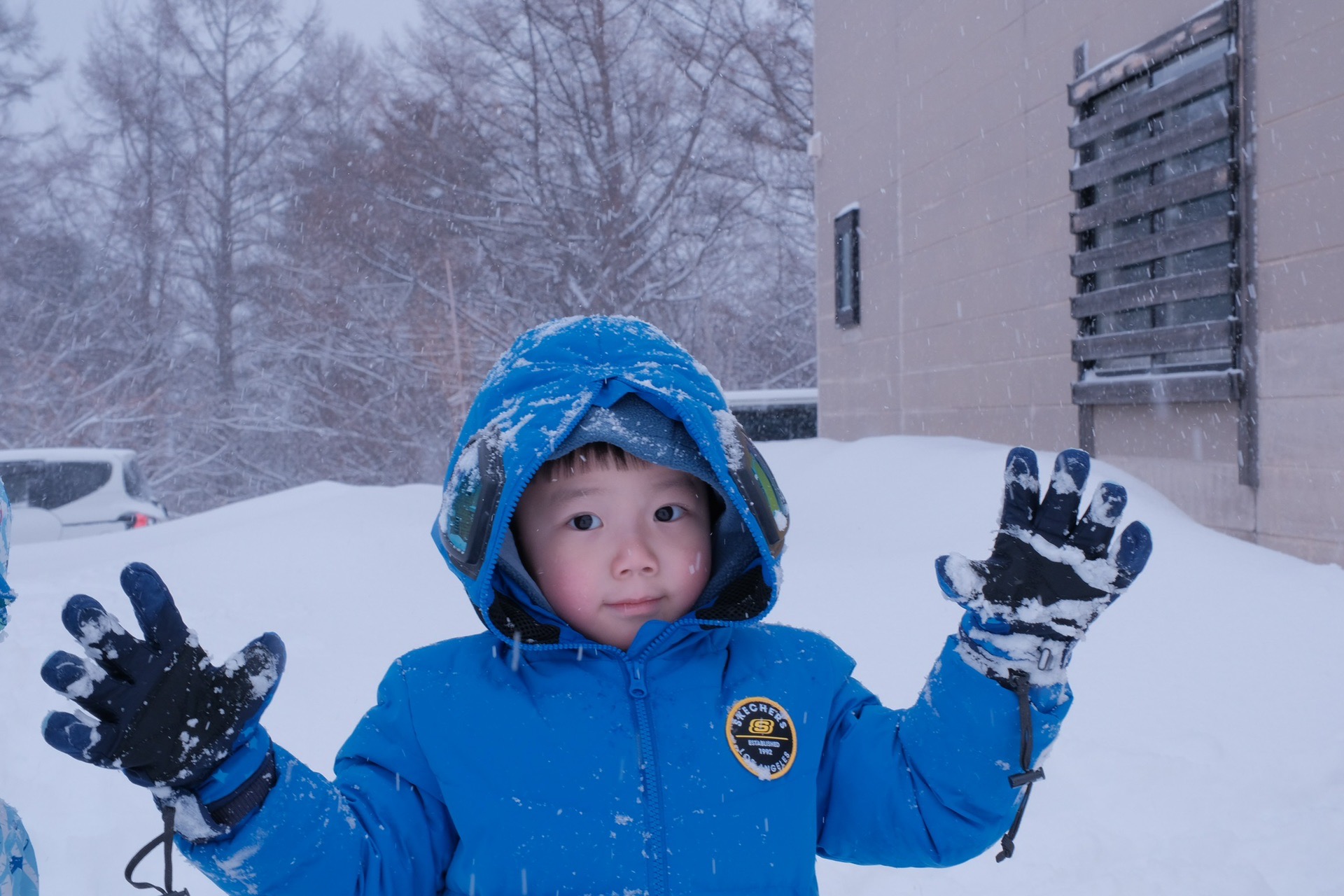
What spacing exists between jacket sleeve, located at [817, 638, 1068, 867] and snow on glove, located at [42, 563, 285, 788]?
0.89 m

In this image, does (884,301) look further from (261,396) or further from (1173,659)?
(261,396)

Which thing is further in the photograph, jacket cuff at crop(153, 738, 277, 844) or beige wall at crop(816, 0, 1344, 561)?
beige wall at crop(816, 0, 1344, 561)

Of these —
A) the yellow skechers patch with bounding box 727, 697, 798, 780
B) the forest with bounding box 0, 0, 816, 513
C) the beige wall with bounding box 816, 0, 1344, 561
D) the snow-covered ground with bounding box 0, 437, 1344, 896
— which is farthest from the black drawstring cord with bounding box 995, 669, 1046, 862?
the forest with bounding box 0, 0, 816, 513

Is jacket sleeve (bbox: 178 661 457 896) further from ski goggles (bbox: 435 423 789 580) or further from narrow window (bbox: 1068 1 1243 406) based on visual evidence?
narrow window (bbox: 1068 1 1243 406)

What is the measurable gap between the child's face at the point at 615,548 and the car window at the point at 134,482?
403 inches

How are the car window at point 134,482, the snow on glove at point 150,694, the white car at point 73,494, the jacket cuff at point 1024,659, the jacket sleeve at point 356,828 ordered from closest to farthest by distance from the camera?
A: the snow on glove at point 150,694
the jacket sleeve at point 356,828
the jacket cuff at point 1024,659
the white car at point 73,494
the car window at point 134,482

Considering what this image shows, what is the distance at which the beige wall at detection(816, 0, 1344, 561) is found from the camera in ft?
15.5

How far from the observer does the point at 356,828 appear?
1.44 metres

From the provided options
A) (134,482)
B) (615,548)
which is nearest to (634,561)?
(615,548)

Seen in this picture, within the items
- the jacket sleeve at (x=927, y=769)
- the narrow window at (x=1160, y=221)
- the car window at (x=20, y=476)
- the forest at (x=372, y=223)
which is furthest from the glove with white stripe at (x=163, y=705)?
the forest at (x=372, y=223)

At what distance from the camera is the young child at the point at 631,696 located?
4.58ft

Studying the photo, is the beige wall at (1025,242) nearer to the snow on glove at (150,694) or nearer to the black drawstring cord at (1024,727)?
the black drawstring cord at (1024,727)

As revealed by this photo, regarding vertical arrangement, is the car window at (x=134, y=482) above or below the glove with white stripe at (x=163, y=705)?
below

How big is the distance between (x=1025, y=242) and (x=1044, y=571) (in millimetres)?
6262
